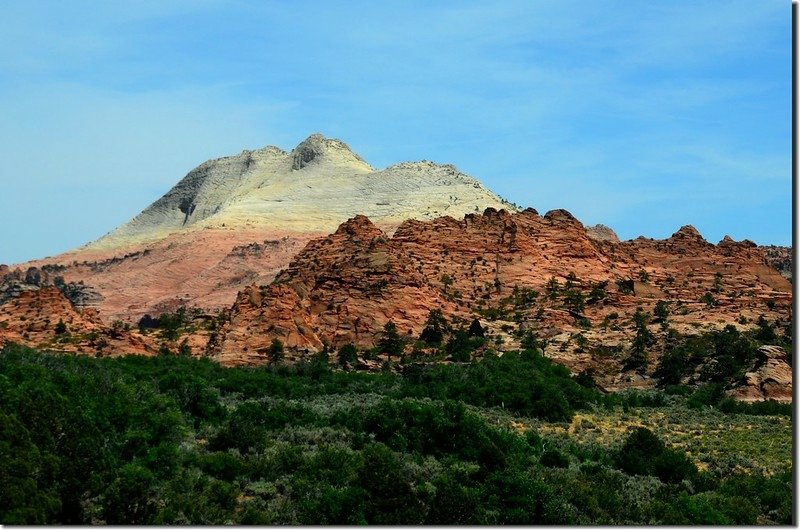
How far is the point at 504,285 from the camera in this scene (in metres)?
98.1

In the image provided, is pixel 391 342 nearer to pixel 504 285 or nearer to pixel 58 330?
pixel 504 285

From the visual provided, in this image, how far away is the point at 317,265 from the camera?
9569 centimetres

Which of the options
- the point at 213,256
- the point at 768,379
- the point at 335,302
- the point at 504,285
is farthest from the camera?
the point at 213,256

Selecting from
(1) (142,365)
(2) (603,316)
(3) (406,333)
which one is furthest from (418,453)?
(2) (603,316)

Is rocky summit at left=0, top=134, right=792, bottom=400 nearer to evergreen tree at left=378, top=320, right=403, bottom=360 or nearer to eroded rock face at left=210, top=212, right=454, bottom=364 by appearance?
eroded rock face at left=210, top=212, right=454, bottom=364

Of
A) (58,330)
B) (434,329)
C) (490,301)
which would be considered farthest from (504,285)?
(58,330)

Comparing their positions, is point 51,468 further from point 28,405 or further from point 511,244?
point 511,244

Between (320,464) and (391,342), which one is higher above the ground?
(391,342)

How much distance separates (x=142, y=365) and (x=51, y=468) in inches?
1352

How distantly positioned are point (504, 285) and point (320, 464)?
185ft

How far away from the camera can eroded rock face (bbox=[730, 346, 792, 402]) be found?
69250mm

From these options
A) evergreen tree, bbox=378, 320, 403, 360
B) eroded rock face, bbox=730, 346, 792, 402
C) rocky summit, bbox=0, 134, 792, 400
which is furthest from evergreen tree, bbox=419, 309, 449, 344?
eroded rock face, bbox=730, 346, 792, 402

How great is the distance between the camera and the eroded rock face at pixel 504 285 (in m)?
83.2

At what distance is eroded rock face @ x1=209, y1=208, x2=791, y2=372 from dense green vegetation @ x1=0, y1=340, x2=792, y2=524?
19722 mm
